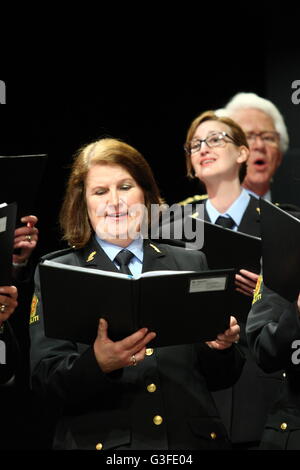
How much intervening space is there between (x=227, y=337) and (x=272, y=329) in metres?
0.22

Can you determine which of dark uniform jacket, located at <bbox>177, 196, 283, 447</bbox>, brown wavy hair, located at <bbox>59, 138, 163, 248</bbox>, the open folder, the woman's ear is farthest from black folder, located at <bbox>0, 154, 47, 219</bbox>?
the woman's ear

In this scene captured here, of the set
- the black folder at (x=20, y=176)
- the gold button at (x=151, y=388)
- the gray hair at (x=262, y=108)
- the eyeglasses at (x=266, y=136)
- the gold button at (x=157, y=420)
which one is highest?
the gray hair at (x=262, y=108)

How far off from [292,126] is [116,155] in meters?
2.51

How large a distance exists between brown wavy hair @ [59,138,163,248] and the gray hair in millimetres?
2200

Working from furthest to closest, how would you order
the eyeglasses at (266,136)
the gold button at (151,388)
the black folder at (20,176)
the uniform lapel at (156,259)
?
1. the eyeglasses at (266,136)
2. the black folder at (20,176)
3. the uniform lapel at (156,259)
4. the gold button at (151,388)

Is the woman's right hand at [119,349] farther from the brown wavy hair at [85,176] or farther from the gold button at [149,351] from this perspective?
the brown wavy hair at [85,176]

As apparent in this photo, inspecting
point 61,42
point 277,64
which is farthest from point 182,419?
point 277,64

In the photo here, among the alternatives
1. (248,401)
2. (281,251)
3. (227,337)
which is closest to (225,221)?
(248,401)

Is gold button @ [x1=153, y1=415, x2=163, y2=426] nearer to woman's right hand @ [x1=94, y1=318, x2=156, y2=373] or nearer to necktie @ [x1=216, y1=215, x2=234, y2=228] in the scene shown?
woman's right hand @ [x1=94, y1=318, x2=156, y2=373]

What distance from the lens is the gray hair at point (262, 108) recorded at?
5.46 metres

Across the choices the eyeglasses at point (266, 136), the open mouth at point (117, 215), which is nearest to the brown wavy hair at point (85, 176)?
the open mouth at point (117, 215)

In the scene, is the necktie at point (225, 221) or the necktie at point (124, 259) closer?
the necktie at point (124, 259)

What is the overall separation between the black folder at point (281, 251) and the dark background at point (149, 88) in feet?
6.73
